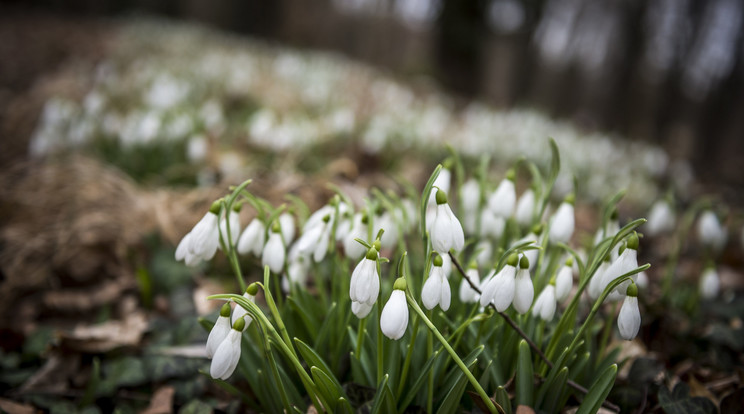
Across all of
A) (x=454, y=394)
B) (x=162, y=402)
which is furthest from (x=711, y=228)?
(x=162, y=402)

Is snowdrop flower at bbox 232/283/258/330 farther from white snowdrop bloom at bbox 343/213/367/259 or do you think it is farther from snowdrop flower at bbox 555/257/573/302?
snowdrop flower at bbox 555/257/573/302

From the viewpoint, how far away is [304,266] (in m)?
1.44

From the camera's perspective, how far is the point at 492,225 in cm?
159

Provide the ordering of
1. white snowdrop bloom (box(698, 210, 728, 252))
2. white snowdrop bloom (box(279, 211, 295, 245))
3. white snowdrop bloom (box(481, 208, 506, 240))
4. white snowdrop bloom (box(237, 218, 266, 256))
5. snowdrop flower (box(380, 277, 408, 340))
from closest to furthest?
snowdrop flower (box(380, 277, 408, 340))
white snowdrop bloom (box(237, 218, 266, 256))
white snowdrop bloom (box(279, 211, 295, 245))
white snowdrop bloom (box(481, 208, 506, 240))
white snowdrop bloom (box(698, 210, 728, 252))

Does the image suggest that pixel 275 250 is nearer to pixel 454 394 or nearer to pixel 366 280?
pixel 366 280

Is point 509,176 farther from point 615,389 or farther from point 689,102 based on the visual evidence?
point 689,102

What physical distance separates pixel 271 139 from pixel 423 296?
2.33m

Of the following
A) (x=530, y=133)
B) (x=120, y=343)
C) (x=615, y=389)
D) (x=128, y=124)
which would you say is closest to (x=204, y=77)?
(x=128, y=124)

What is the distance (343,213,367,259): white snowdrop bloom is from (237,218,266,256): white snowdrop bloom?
24cm

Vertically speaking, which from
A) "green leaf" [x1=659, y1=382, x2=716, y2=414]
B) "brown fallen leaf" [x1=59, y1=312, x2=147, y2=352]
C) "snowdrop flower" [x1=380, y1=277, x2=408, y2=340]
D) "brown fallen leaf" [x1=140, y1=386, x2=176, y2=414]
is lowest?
"brown fallen leaf" [x1=140, y1=386, x2=176, y2=414]

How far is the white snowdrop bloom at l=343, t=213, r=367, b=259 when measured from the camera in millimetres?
1208

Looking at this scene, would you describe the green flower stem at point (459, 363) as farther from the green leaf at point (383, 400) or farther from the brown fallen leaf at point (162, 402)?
the brown fallen leaf at point (162, 402)

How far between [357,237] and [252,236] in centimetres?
30

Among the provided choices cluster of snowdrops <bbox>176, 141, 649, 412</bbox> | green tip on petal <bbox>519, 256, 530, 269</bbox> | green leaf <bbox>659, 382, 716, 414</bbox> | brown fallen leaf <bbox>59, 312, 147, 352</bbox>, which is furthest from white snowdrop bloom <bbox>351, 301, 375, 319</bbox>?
brown fallen leaf <bbox>59, 312, 147, 352</bbox>
